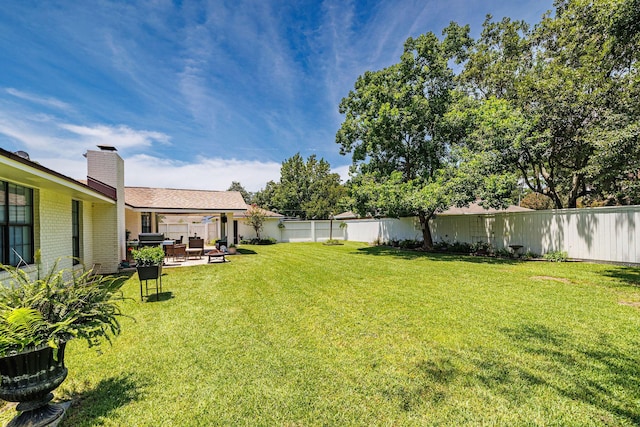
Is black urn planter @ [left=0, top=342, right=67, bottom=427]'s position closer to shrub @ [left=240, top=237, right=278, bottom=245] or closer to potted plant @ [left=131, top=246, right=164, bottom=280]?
potted plant @ [left=131, top=246, right=164, bottom=280]

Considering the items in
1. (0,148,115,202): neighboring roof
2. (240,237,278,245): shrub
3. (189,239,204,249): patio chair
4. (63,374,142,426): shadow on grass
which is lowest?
(240,237,278,245): shrub

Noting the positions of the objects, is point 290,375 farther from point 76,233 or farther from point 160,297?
point 76,233

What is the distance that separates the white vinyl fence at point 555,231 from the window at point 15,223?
1626 centimetres

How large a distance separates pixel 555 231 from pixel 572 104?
508 centimetres

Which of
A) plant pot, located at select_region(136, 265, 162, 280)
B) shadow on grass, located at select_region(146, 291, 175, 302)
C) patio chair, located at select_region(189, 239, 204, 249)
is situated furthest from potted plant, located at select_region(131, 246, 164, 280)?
patio chair, located at select_region(189, 239, 204, 249)

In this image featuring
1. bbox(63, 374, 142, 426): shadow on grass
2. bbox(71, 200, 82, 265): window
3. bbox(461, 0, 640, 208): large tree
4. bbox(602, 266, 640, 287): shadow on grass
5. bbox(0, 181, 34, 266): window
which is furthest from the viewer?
bbox(461, 0, 640, 208): large tree

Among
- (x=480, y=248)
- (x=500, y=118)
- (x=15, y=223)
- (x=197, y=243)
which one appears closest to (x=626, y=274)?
(x=480, y=248)

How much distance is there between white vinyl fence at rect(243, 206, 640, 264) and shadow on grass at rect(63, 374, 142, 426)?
45.9 ft

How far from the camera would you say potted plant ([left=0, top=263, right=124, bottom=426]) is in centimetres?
208

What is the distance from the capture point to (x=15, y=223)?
17.9 feet

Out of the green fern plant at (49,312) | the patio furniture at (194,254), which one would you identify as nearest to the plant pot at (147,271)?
the green fern plant at (49,312)

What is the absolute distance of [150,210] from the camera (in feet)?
51.3

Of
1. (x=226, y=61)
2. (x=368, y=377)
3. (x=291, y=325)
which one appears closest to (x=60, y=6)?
(x=226, y=61)

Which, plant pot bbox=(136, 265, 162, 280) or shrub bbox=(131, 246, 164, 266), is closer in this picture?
plant pot bbox=(136, 265, 162, 280)
